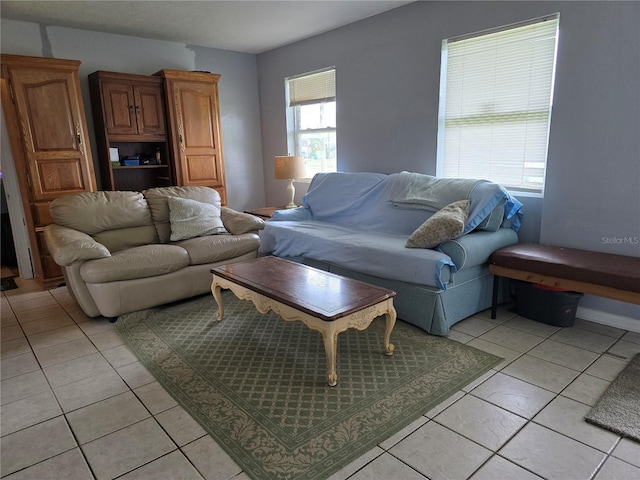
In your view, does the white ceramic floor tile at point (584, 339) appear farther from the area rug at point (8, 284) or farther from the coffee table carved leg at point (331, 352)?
the area rug at point (8, 284)

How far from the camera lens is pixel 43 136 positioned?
381 centimetres

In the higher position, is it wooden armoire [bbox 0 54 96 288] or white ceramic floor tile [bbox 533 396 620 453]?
wooden armoire [bbox 0 54 96 288]

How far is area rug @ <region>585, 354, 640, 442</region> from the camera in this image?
1811 mm

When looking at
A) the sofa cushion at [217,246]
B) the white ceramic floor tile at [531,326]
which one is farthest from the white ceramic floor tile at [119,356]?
the white ceramic floor tile at [531,326]

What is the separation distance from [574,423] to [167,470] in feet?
5.78

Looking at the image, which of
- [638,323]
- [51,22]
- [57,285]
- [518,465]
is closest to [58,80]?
[51,22]

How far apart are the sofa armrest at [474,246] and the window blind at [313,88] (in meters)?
2.53

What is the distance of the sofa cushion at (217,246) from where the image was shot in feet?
11.2

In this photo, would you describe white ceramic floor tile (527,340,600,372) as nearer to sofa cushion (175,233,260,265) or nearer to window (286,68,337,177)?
sofa cushion (175,233,260,265)

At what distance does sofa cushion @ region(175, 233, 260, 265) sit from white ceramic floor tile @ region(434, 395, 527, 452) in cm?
225

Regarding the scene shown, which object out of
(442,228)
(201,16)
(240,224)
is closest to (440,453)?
(442,228)

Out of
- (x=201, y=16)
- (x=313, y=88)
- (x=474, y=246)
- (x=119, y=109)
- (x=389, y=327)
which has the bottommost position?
(x=389, y=327)

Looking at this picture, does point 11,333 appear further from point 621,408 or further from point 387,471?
point 621,408

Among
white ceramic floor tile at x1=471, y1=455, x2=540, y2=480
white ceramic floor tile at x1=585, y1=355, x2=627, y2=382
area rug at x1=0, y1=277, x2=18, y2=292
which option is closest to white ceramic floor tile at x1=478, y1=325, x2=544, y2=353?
white ceramic floor tile at x1=585, y1=355, x2=627, y2=382
